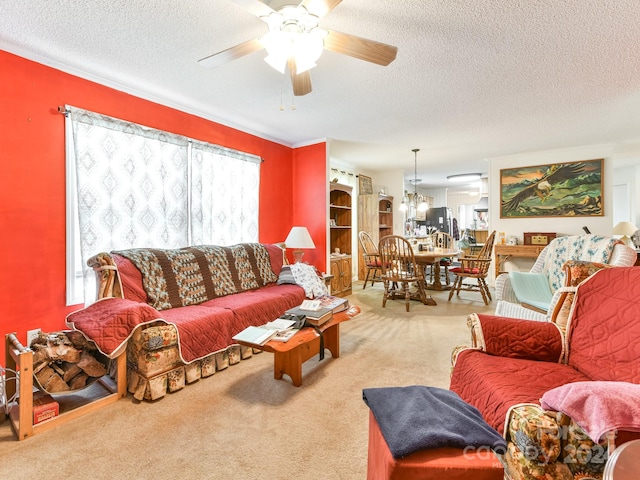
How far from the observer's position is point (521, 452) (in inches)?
40.0

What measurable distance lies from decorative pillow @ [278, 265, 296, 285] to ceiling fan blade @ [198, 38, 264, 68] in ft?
7.17

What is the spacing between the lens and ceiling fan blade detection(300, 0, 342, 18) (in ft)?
4.65

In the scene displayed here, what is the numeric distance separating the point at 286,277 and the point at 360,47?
2.41m

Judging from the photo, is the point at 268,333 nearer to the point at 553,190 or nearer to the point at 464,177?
the point at 553,190

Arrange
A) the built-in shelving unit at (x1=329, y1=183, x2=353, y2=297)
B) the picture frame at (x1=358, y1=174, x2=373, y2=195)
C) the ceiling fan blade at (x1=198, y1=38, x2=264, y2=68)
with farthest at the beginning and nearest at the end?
the picture frame at (x1=358, y1=174, x2=373, y2=195) < the built-in shelving unit at (x1=329, y1=183, x2=353, y2=297) < the ceiling fan blade at (x1=198, y1=38, x2=264, y2=68)

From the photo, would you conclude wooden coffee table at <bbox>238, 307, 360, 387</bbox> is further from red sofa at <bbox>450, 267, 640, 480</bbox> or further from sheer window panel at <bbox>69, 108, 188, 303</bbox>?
sheer window panel at <bbox>69, 108, 188, 303</bbox>

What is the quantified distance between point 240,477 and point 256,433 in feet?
0.96

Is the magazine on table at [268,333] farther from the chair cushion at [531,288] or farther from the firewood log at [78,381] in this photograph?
the chair cushion at [531,288]

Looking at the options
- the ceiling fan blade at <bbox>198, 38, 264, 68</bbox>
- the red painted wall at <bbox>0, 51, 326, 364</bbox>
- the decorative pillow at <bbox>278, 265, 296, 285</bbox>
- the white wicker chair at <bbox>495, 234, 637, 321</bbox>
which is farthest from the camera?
the decorative pillow at <bbox>278, 265, 296, 285</bbox>

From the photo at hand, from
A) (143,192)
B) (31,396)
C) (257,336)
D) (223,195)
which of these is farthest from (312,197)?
(31,396)

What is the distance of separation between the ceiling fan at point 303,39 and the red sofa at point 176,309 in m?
1.76

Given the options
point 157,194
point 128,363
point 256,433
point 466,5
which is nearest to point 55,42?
point 157,194

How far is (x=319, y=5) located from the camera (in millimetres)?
1438

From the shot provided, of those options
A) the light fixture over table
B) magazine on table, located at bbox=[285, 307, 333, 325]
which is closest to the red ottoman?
magazine on table, located at bbox=[285, 307, 333, 325]
